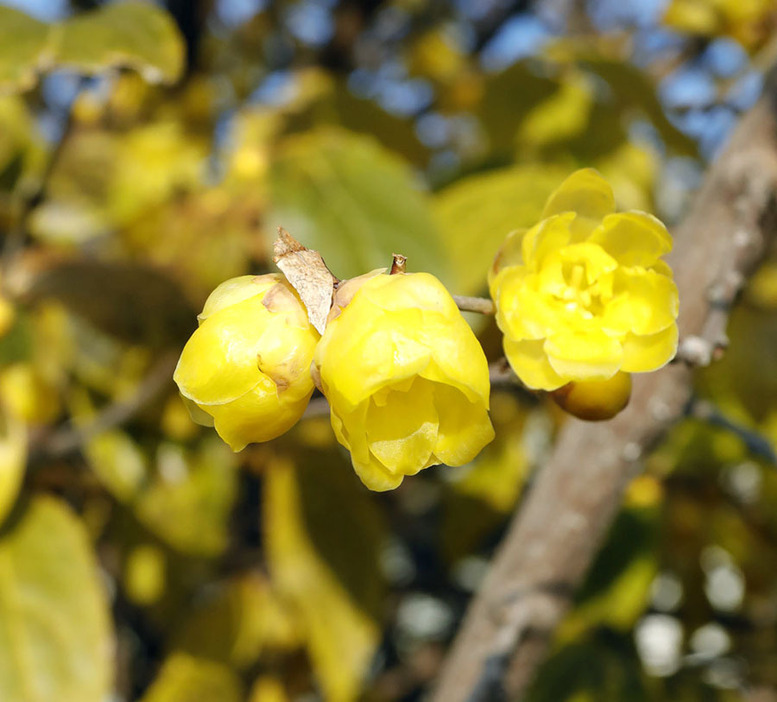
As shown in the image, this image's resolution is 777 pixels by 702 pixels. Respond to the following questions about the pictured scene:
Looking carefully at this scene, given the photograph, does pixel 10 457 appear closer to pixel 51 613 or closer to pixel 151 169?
pixel 51 613

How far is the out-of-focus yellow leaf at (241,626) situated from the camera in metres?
1.10

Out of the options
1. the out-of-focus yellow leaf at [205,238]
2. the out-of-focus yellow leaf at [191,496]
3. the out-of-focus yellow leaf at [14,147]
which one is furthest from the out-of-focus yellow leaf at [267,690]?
the out-of-focus yellow leaf at [14,147]

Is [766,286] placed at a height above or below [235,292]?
below

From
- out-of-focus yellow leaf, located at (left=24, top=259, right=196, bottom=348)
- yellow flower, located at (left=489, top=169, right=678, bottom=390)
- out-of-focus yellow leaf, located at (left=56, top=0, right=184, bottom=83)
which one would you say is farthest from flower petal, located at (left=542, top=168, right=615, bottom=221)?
Result: out-of-focus yellow leaf, located at (left=24, top=259, right=196, bottom=348)

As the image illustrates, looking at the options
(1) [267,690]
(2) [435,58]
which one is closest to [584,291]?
(1) [267,690]

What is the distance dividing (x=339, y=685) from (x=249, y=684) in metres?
0.30

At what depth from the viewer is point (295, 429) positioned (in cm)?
124

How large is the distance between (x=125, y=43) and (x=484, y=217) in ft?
1.35

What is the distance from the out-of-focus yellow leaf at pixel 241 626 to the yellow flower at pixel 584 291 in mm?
820

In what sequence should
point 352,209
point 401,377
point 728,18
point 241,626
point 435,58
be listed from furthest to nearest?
point 435,58 → point 241,626 → point 728,18 → point 352,209 → point 401,377

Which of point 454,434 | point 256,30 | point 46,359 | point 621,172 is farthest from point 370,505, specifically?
point 256,30

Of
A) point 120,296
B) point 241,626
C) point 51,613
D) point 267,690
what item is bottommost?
point 267,690

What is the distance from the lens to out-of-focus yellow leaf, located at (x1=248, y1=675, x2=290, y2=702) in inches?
46.6

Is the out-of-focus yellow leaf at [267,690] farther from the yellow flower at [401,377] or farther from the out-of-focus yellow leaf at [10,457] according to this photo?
the yellow flower at [401,377]
